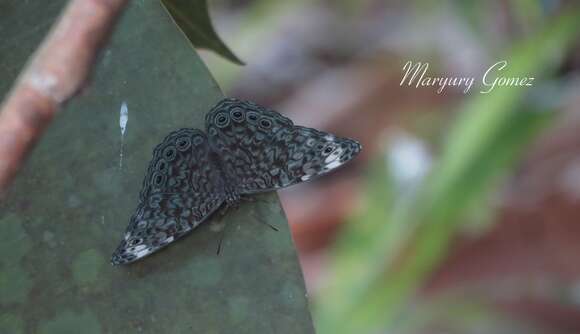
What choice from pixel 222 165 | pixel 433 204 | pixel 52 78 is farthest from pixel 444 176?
pixel 52 78

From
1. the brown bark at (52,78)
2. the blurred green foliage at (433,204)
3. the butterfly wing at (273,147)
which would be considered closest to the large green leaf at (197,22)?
the butterfly wing at (273,147)

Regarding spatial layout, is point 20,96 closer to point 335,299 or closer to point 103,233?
point 103,233

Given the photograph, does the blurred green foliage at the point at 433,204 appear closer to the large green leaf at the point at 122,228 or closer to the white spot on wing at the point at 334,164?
the white spot on wing at the point at 334,164

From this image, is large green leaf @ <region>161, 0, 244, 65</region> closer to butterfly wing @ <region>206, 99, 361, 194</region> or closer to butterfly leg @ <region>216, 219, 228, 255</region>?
butterfly wing @ <region>206, 99, 361, 194</region>

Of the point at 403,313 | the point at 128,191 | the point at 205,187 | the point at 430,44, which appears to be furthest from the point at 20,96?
the point at 430,44

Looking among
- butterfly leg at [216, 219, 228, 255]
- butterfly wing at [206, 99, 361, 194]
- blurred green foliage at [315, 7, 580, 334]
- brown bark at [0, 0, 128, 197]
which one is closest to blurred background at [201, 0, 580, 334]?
blurred green foliage at [315, 7, 580, 334]

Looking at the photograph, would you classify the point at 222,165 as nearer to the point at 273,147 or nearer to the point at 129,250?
the point at 273,147
